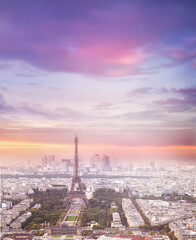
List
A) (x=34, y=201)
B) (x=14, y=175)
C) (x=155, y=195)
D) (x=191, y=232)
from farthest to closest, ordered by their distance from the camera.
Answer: (x=14, y=175)
(x=155, y=195)
(x=34, y=201)
(x=191, y=232)

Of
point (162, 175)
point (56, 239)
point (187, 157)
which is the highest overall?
point (187, 157)

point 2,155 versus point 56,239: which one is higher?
point 2,155

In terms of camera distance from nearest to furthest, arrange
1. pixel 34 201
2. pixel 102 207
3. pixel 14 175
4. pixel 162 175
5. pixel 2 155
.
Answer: pixel 2 155 → pixel 102 207 → pixel 34 201 → pixel 162 175 → pixel 14 175

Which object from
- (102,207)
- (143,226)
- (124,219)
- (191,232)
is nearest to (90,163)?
(102,207)

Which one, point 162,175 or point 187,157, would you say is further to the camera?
point 162,175

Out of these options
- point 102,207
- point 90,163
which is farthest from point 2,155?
point 90,163

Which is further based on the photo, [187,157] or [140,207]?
[140,207]

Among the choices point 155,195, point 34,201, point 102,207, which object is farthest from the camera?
point 155,195

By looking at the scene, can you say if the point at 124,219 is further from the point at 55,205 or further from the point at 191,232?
the point at 55,205

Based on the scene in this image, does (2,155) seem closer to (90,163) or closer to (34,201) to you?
(34,201)
